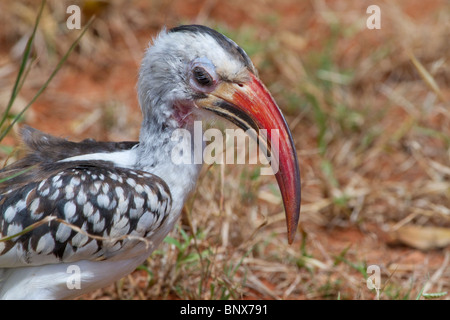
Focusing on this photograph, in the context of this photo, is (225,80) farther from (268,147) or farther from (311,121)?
(311,121)

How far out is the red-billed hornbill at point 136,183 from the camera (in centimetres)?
270

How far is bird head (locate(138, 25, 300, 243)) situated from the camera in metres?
2.78

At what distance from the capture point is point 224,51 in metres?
2.77

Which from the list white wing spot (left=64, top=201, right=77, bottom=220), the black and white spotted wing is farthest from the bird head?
white wing spot (left=64, top=201, right=77, bottom=220)

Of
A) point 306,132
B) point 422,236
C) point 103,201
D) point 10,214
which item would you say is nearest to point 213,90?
point 103,201

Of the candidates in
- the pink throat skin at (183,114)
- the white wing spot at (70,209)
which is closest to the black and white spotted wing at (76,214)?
the white wing spot at (70,209)

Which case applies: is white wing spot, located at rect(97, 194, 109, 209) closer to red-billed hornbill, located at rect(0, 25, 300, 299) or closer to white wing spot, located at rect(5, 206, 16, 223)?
red-billed hornbill, located at rect(0, 25, 300, 299)

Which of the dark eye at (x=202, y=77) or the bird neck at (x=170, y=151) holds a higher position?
the dark eye at (x=202, y=77)

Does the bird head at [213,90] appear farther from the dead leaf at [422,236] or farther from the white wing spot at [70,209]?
the dead leaf at [422,236]

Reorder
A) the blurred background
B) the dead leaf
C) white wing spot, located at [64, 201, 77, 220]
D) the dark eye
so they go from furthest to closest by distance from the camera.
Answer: the dead leaf < the blurred background < the dark eye < white wing spot, located at [64, 201, 77, 220]

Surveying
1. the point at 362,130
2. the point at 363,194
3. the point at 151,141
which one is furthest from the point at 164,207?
the point at 362,130

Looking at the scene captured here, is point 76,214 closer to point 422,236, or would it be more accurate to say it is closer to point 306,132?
point 422,236

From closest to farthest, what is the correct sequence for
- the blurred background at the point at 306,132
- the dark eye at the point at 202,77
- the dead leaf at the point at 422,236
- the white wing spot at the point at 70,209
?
the white wing spot at the point at 70,209 < the dark eye at the point at 202,77 < the blurred background at the point at 306,132 < the dead leaf at the point at 422,236

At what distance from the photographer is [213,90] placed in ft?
9.32
